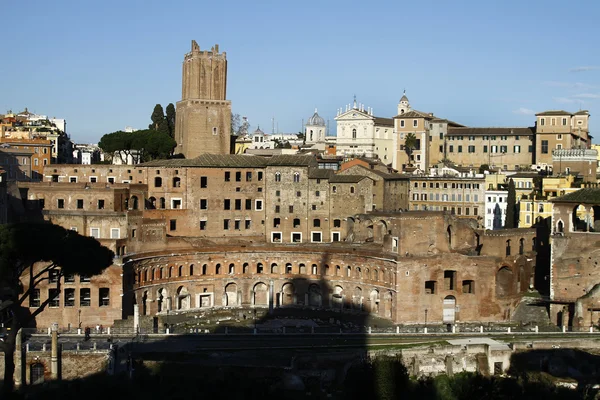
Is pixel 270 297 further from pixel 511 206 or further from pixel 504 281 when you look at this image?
pixel 511 206

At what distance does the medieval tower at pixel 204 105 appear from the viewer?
→ 69.1 metres

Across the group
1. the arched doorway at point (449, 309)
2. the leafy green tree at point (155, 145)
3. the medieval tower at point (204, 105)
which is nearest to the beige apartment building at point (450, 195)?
the medieval tower at point (204, 105)

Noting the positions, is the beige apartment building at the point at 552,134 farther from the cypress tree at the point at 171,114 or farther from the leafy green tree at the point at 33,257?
the leafy green tree at the point at 33,257

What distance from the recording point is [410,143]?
87.1m

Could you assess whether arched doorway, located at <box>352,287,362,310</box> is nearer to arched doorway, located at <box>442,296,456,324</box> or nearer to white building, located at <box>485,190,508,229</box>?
arched doorway, located at <box>442,296,456,324</box>

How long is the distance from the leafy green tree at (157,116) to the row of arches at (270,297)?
33352 mm

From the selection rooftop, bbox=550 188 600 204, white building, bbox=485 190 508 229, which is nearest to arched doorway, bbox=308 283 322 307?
rooftop, bbox=550 188 600 204

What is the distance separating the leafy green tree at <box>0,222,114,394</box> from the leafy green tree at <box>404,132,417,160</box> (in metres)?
47.7

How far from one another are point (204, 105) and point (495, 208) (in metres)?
23.4

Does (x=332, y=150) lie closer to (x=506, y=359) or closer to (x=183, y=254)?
(x=183, y=254)

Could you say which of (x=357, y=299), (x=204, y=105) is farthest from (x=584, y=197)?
(x=204, y=105)

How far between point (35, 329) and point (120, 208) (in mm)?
14956

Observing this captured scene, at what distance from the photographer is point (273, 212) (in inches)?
2491

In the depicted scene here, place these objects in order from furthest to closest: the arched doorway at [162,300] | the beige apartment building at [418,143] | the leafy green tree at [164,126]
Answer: the beige apartment building at [418,143] → the leafy green tree at [164,126] → the arched doorway at [162,300]
